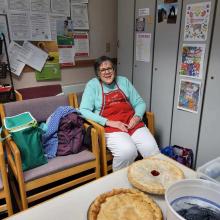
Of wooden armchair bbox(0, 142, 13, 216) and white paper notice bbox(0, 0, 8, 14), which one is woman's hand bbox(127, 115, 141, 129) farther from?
white paper notice bbox(0, 0, 8, 14)

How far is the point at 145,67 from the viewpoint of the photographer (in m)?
2.54

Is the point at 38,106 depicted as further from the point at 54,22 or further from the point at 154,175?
the point at 154,175

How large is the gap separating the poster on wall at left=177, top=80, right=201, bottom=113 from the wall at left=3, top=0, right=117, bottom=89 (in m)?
1.15

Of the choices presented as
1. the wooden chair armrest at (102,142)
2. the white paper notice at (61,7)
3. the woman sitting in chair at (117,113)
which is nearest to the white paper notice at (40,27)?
the white paper notice at (61,7)

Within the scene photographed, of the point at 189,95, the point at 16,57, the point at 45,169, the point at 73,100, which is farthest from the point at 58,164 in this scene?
the point at 189,95

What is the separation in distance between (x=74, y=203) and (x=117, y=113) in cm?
121

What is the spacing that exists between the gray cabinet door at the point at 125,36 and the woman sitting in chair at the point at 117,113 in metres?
0.51

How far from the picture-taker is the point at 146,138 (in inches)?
80.7

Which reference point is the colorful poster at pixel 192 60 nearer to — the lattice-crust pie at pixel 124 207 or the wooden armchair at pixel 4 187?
the lattice-crust pie at pixel 124 207

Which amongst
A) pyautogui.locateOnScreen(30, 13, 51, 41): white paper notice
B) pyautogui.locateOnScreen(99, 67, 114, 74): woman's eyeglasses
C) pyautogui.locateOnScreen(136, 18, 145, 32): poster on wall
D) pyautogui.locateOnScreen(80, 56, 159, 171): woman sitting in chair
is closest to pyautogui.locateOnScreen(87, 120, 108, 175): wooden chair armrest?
pyautogui.locateOnScreen(80, 56, 159, 171): woman sitting in chair

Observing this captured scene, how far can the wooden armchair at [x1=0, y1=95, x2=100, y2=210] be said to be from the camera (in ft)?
5.19

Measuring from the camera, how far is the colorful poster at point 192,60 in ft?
6.53

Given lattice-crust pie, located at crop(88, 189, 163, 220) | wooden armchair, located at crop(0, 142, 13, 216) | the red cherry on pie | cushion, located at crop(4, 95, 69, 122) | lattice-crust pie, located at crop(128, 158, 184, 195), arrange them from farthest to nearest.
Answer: cushion, located at crop(4, 95, 69, 122) < wooden armchair, located at crop(0, 142, 13, 216) < the red cherry on pie < lattice-crust pie, located at crop(128, 158, 184, 195) < lattice-crust pie, located at crop(88, 189, 163, 220)

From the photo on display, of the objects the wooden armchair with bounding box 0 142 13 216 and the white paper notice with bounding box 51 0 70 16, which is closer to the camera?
the wooden armchair with bounding box 0 142 13 216
